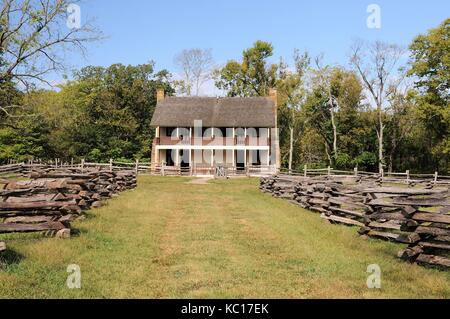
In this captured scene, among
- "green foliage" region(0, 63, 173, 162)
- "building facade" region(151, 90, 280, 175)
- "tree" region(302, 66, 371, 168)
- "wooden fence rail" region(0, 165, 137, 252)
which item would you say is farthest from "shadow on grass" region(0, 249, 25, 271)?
"tree" region(302, 66, 371, 168)

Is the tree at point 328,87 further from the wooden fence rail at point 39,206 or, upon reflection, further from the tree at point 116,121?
the wooden fence rail at point 39,206

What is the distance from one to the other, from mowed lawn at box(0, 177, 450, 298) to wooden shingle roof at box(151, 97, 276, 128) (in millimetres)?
31681

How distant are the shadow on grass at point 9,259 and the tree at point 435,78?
37.4 m

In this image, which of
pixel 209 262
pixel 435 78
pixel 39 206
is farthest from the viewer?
pixel 435 78

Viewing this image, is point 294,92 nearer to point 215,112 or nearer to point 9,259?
point 215,112

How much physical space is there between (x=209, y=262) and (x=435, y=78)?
38.7 meters

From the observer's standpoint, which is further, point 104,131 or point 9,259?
point 104,131

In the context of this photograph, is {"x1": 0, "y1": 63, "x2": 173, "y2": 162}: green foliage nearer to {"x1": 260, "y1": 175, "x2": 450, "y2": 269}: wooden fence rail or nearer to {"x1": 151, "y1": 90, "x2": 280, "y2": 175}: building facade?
{"x1": 151, "y1": 90, "x2": 280, "y2": 175}: building facade

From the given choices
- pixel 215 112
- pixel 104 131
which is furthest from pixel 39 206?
pixel 104 131

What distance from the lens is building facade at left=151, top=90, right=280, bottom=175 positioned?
44.4 m

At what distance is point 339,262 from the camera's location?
8547mm

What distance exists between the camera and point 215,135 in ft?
150
